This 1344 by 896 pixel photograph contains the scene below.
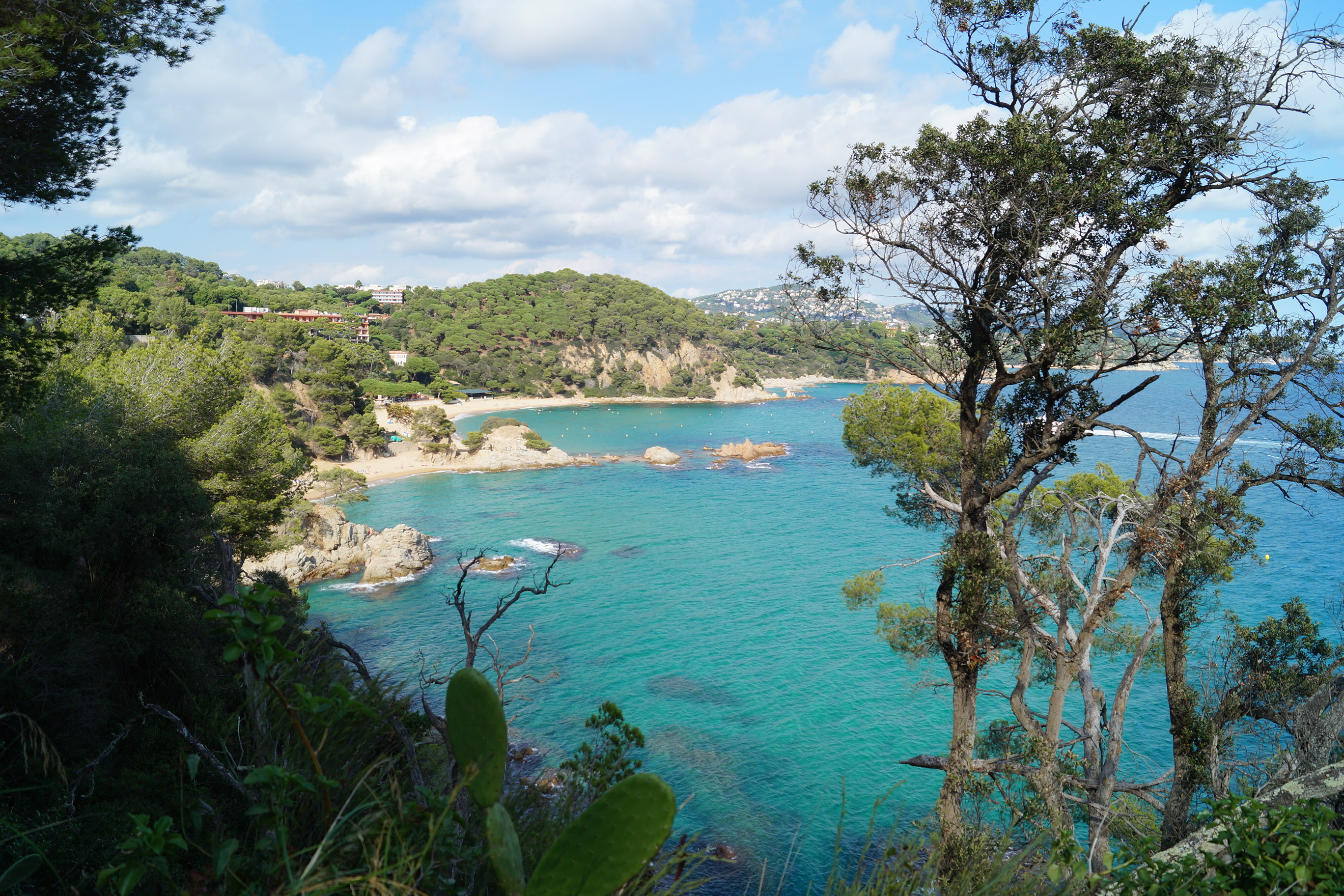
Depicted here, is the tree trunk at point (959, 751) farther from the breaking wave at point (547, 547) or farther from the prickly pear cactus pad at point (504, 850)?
the breaking wave at point (547, 547)

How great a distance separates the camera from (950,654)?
6.07 metres

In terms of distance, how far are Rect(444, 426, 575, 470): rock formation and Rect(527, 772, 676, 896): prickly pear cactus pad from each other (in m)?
39.0

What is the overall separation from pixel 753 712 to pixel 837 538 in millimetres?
13337

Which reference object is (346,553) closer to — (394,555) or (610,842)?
(394,555)

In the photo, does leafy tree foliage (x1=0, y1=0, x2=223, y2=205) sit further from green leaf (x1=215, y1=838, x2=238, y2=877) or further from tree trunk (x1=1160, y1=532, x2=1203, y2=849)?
tree trunk (x1=1160, y1=532, x2=1203, y2=849)

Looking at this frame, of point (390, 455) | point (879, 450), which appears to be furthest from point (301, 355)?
point (879, 450)

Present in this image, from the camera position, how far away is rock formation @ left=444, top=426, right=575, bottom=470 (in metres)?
39.9

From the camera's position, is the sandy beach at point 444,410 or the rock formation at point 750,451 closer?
the sandy beach at point 444,410

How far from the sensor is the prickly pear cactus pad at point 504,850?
1628 millimetres

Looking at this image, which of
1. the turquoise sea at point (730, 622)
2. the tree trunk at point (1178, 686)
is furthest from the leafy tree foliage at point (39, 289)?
the tree trunk at point (1178, 686)

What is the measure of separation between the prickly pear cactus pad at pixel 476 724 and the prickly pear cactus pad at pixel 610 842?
0.23 m

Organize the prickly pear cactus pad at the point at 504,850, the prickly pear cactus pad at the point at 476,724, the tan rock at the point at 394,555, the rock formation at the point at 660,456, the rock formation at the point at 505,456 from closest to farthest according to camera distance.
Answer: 1. the prickly pear cactus pad at the point at 504,850
2. the prickly pear cactus pad at the point at 476,724
3. the tan rock at the point at 394,555
4. the rock formation at the point at 505,456
5. the rock formation at the point at 660,456

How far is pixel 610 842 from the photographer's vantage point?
5.50 feet

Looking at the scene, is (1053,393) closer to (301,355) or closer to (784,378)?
(301,355)
